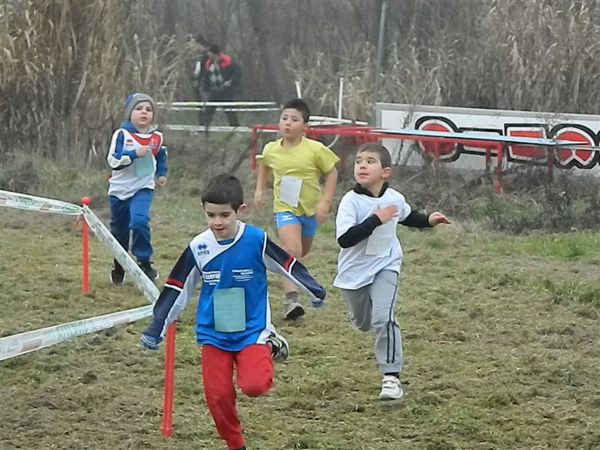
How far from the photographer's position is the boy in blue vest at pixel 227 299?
5.61m

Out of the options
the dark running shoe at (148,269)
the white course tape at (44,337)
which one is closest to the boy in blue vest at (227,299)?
the white course tape at (44,337)

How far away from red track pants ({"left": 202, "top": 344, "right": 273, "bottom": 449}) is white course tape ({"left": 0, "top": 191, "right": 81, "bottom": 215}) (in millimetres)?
2632

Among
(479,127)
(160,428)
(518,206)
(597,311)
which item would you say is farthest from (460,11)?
(160,428)

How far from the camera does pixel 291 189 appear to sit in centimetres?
886

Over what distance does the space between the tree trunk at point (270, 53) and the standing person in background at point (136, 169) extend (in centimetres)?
1218

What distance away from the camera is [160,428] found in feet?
20.9

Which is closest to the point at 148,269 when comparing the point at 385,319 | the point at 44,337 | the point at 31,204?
the point at 31,204

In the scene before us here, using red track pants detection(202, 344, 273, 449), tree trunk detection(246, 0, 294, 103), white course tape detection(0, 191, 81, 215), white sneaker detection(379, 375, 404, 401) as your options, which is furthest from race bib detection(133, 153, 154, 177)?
tree trunk detection(246, 0, 294, 103)

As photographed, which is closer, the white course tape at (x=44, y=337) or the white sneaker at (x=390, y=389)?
the white course tape at (x=44, y=337)

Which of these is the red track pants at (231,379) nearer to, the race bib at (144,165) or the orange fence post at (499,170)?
the race bib at (144,165)

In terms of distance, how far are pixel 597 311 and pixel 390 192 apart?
2.98 m

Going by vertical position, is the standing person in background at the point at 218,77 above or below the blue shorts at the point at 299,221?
above

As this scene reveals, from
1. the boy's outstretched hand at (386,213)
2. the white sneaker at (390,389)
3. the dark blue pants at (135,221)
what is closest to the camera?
the boy's outstretched hand at (386,213)

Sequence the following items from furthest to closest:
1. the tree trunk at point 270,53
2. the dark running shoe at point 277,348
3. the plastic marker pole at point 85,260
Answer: the tree trunk at point 270,53 < the plastic marker pole at point 85,260 < the dark running shoe at point 277,348
